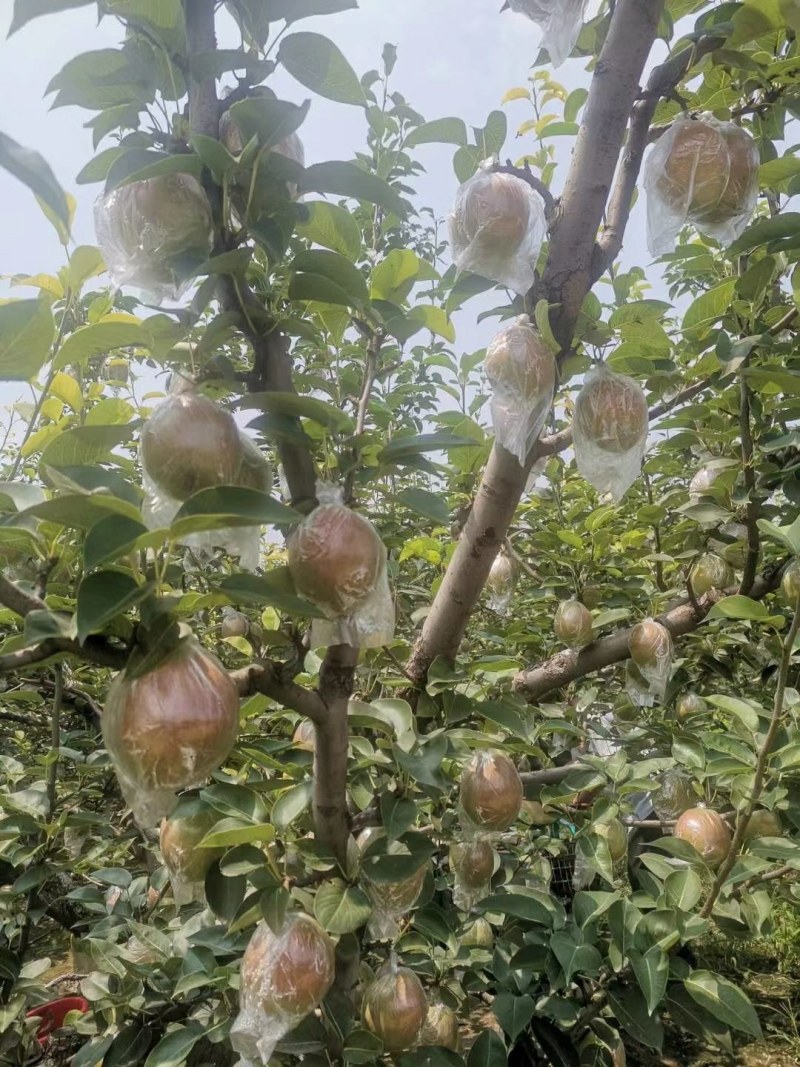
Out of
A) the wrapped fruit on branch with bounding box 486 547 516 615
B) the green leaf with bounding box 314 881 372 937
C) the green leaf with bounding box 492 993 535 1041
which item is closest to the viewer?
the green leaf with bounding box 314 881 372 937

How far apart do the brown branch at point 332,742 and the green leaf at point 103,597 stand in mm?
257

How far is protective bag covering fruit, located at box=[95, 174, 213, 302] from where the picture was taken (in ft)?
2.08

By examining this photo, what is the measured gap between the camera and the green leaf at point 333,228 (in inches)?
31.8

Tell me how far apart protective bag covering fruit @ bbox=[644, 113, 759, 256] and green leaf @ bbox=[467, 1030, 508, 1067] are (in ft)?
3.69

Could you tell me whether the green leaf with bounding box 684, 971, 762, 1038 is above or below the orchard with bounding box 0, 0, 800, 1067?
below

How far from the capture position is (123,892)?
1.33m

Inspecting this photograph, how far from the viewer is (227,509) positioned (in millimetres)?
526

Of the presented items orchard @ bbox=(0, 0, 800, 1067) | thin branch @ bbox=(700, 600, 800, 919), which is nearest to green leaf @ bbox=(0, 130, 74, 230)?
orchard @ bbox=(0, 0, 800, 1067)

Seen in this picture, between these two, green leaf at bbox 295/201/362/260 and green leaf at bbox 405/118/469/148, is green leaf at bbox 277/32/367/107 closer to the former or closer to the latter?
green leaf at bbox 295/201/362/260

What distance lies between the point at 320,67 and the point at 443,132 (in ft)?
1.08

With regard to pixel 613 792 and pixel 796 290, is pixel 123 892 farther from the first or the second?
pixel 796 290

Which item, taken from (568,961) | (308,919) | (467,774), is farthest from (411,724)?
(568,961)

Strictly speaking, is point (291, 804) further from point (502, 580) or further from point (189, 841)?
point (502, 580)

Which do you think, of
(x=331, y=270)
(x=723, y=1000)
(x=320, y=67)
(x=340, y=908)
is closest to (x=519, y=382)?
(x=331, y=270)
